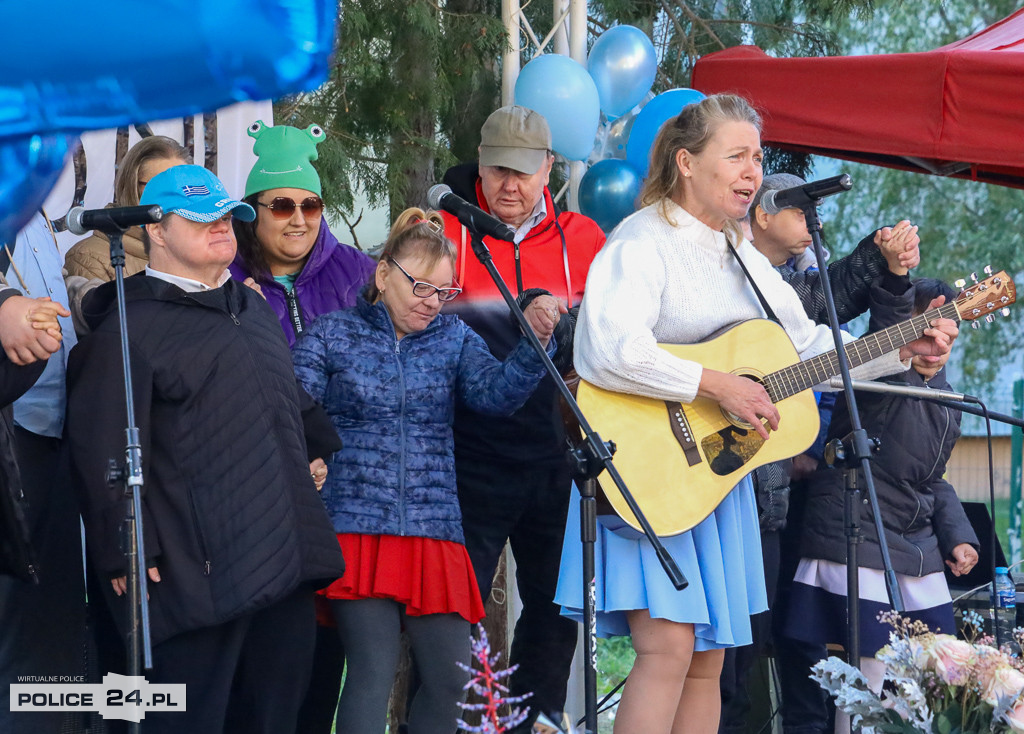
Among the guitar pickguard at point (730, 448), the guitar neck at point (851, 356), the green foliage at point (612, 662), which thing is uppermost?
the guitar neck at point (851, 356)

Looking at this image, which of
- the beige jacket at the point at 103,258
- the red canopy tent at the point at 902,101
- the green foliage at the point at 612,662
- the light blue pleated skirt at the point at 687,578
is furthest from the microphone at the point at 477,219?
the green foliage at the point at 612,662

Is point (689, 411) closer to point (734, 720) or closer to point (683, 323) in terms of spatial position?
point (683, 323)

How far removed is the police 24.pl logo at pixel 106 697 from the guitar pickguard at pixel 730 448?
157 centimetres

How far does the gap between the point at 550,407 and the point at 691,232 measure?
1033mm

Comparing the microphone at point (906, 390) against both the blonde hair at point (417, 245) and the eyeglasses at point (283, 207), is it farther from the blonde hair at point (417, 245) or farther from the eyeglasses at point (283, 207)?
the eyeglasses at point (283, 207)

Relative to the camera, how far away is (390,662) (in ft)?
12.2

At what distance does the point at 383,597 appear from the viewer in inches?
146

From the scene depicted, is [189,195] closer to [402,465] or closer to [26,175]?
[402,465]

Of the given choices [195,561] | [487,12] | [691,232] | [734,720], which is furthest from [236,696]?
[487,12]

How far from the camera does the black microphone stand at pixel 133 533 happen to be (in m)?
2.74

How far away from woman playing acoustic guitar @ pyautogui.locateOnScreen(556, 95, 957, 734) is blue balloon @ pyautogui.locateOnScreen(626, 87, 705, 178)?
1.71m

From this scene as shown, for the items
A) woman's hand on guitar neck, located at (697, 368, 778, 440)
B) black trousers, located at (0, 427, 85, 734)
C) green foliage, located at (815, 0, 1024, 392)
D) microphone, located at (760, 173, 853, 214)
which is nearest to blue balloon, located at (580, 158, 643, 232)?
microphone, located at (760, 173, 853, 214)

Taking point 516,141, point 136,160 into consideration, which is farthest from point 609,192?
point 136,160

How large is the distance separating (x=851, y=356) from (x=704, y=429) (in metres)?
0.62
